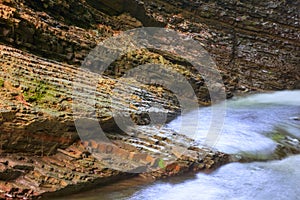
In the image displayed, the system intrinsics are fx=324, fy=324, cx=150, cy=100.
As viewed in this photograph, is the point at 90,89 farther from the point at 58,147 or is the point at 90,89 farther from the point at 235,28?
the point at 235,28

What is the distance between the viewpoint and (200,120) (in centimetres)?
695

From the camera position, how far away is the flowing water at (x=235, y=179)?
13.7ft

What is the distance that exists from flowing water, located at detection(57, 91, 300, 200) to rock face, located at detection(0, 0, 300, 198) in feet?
0.67

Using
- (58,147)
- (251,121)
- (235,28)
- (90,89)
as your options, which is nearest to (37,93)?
(58,147)

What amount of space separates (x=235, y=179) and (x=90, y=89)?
2.82m

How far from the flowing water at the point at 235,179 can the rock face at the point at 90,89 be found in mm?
203

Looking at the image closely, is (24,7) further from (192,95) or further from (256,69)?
(256,69)

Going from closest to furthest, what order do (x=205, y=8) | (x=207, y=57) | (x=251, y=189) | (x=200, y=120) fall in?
1. (x=251, y=189)
2. (x=200, y=120)
3. (x=207, y=57)
4. (x=205, y=8)

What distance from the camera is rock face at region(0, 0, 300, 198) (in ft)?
13.6

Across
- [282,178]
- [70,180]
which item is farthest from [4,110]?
[282,178]

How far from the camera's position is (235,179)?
4.63m

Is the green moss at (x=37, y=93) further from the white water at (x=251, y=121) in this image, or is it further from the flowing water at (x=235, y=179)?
the white water at (x=251, y=121)

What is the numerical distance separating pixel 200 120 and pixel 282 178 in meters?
2.50

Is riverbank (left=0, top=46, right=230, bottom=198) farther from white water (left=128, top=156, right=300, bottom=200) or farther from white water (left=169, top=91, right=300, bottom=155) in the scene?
white water (left=169, top=91, right=300, bottom=155)
